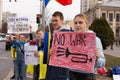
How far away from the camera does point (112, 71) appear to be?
12.7 m

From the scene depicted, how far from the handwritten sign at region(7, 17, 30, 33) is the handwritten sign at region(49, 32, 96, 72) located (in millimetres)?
5320

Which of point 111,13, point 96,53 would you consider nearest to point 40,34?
point 96,53

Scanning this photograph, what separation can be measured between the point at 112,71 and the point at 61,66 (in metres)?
6.68

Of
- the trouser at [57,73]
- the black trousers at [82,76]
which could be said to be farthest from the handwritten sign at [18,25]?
the black trousers at [82,76]

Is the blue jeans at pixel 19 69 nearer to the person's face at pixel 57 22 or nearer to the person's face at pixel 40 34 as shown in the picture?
the person's face at pixel 40 34

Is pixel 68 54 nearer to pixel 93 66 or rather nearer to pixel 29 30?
pixel 93 66

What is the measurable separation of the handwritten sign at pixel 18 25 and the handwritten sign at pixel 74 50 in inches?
209

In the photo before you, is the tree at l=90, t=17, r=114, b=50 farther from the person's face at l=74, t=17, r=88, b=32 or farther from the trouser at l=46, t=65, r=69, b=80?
the person's face at l=74, t=17, r=88, b=32

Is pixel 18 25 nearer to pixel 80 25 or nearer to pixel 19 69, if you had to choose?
pixel 19 69

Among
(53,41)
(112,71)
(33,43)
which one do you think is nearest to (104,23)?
(112,71)

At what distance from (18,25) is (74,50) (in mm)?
6225

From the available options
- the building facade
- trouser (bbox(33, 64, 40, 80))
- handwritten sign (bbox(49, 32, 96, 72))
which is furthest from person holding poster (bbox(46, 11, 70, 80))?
the building facade

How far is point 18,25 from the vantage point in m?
12.2

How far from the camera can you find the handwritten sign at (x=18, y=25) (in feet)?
38.7
